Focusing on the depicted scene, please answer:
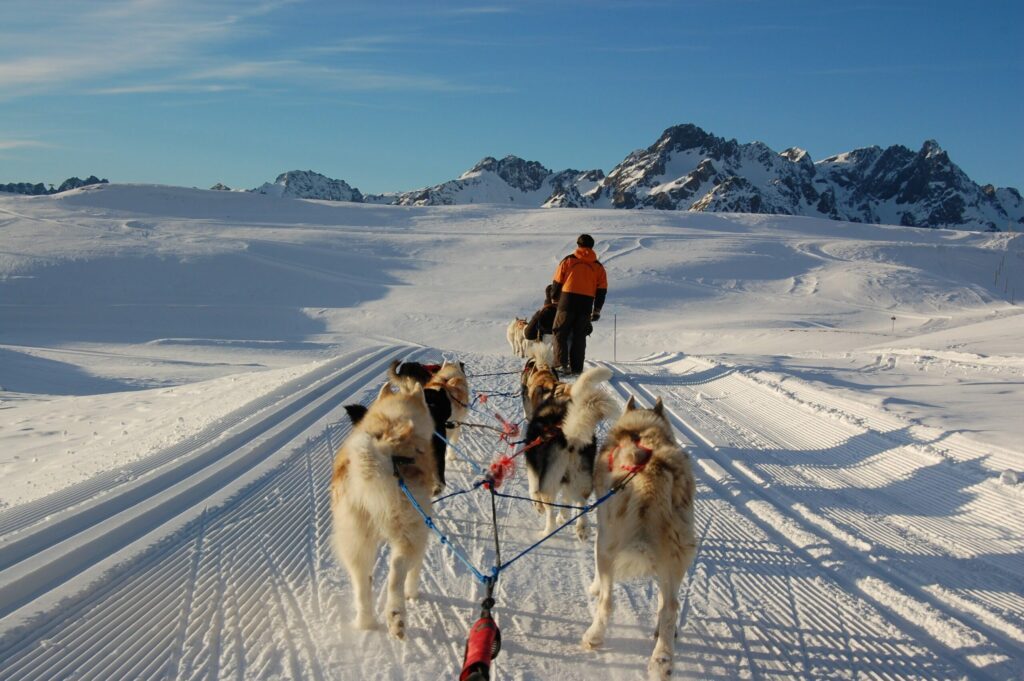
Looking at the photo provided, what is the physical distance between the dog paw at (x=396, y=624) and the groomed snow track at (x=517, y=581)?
87 mm

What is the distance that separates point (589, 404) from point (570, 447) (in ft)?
1.53

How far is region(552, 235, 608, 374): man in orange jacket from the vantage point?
32.4ft

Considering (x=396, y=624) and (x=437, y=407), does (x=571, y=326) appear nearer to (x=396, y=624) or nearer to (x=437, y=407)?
(x=437, y=407)

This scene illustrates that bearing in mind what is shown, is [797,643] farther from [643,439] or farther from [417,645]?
[417,645]

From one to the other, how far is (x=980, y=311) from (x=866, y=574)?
2953 centimetres

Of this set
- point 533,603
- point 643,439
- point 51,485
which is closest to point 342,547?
point 533,603

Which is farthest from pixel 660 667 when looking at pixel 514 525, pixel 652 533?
pixel 514 525

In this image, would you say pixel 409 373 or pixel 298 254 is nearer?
pixel 409 373

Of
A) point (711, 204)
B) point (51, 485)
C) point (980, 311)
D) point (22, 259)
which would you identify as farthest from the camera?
point (711, 204)

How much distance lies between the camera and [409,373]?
21.9 feet

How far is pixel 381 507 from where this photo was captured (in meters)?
3.43

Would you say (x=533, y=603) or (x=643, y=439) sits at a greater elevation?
(x=643, y=439)

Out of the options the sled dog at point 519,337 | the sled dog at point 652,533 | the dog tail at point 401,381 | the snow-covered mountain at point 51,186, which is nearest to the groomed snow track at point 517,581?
the sled dog at point 652,533

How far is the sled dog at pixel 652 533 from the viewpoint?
3.32 metres
